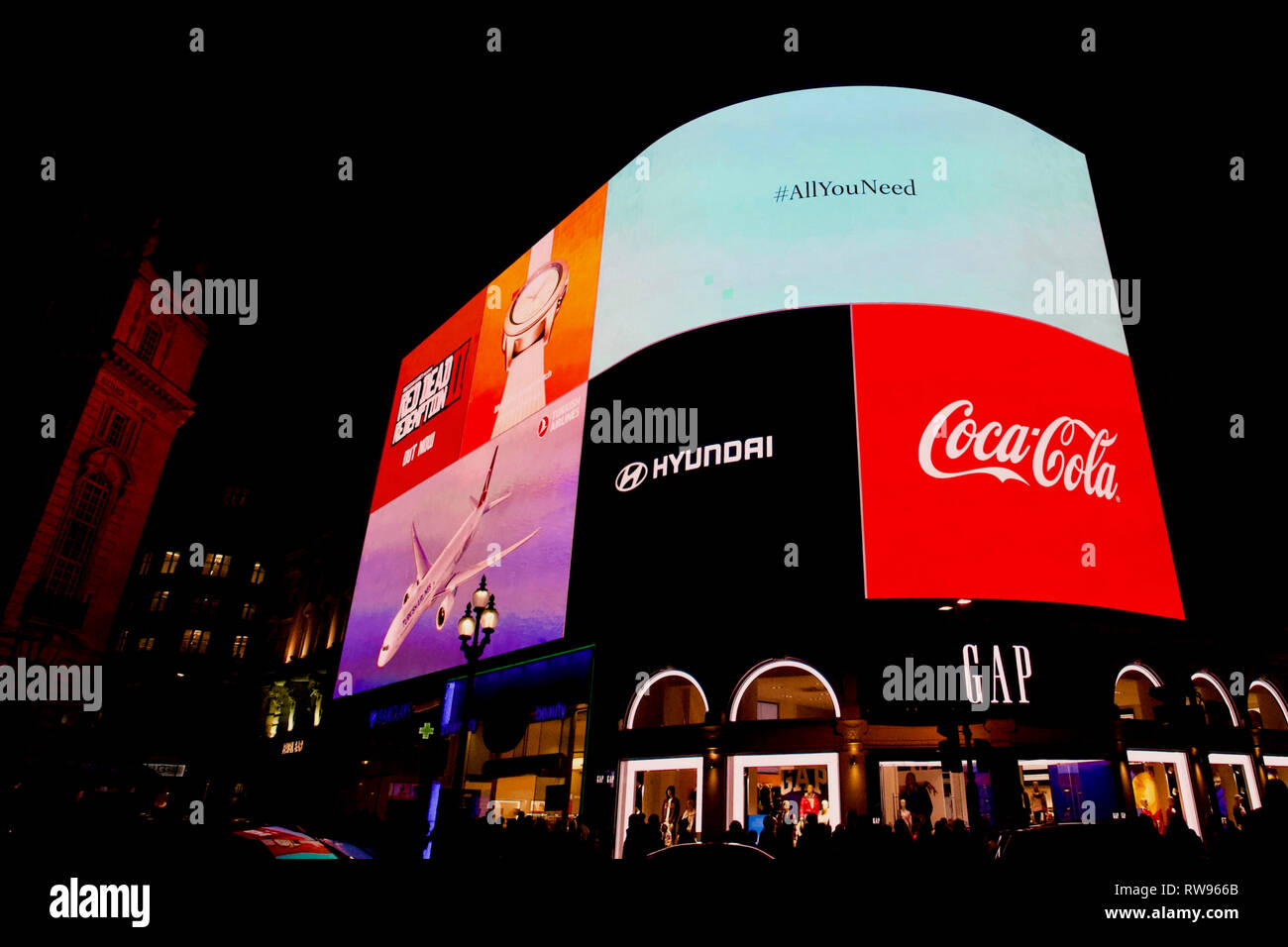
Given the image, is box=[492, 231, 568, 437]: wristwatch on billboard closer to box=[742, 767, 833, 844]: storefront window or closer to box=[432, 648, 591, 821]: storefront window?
box=[432, 648, 591, 821]: storefront window

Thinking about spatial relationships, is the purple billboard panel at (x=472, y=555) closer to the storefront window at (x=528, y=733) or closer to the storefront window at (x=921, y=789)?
the storefront window at (x=528, y=733)

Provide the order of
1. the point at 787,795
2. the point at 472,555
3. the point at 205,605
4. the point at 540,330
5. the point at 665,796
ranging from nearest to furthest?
the point at 787,795
the point at 665,796
the point at 472,555
the point at 540,330
the point at 205,605

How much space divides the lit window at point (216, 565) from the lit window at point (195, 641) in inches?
233

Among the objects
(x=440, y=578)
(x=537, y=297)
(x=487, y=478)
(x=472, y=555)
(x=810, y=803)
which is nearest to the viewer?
(x=810, y=803)

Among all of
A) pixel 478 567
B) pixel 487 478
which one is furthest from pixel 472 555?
pixel 487 478

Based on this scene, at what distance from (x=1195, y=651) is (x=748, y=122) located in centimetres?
2056

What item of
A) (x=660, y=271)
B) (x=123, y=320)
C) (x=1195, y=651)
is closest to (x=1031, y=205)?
(x=660, y=271)

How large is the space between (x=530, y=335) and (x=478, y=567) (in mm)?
8521

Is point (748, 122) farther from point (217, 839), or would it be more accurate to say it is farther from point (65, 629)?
point (65, 629)

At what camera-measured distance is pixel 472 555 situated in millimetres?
22625

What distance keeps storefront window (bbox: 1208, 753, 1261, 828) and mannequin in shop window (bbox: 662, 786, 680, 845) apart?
13.8 meters

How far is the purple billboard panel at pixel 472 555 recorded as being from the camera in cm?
2006

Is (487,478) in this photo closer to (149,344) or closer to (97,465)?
(97,465)

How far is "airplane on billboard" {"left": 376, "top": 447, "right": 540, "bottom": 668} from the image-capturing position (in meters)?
22.5
